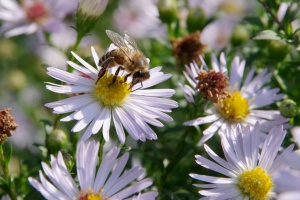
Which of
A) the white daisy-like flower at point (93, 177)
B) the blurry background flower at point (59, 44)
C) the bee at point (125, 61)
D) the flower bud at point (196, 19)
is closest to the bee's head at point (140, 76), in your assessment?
the bee at point (125, 61)

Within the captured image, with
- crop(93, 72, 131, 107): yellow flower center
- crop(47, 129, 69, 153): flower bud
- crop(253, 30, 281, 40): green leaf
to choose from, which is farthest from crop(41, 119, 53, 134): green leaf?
crop(253, 30, 281, 40): green leaf

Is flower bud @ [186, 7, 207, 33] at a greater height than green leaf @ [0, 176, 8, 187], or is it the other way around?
flower bud @ [186, 7, 207, 33]

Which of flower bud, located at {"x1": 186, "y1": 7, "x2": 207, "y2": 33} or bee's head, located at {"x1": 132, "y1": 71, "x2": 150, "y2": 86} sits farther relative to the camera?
flower bud, located at {"x1": 186, "y1": 7, "x2": 207, "y2": 33}

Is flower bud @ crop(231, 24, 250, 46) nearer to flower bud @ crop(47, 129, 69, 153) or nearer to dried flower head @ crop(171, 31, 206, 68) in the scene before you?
dried flower head @ crop(171, 31, 206, 68)

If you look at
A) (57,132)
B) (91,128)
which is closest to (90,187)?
(91,128)

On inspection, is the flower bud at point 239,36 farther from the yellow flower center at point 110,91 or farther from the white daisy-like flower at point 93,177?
the white daisy-like flower at point 93,177
